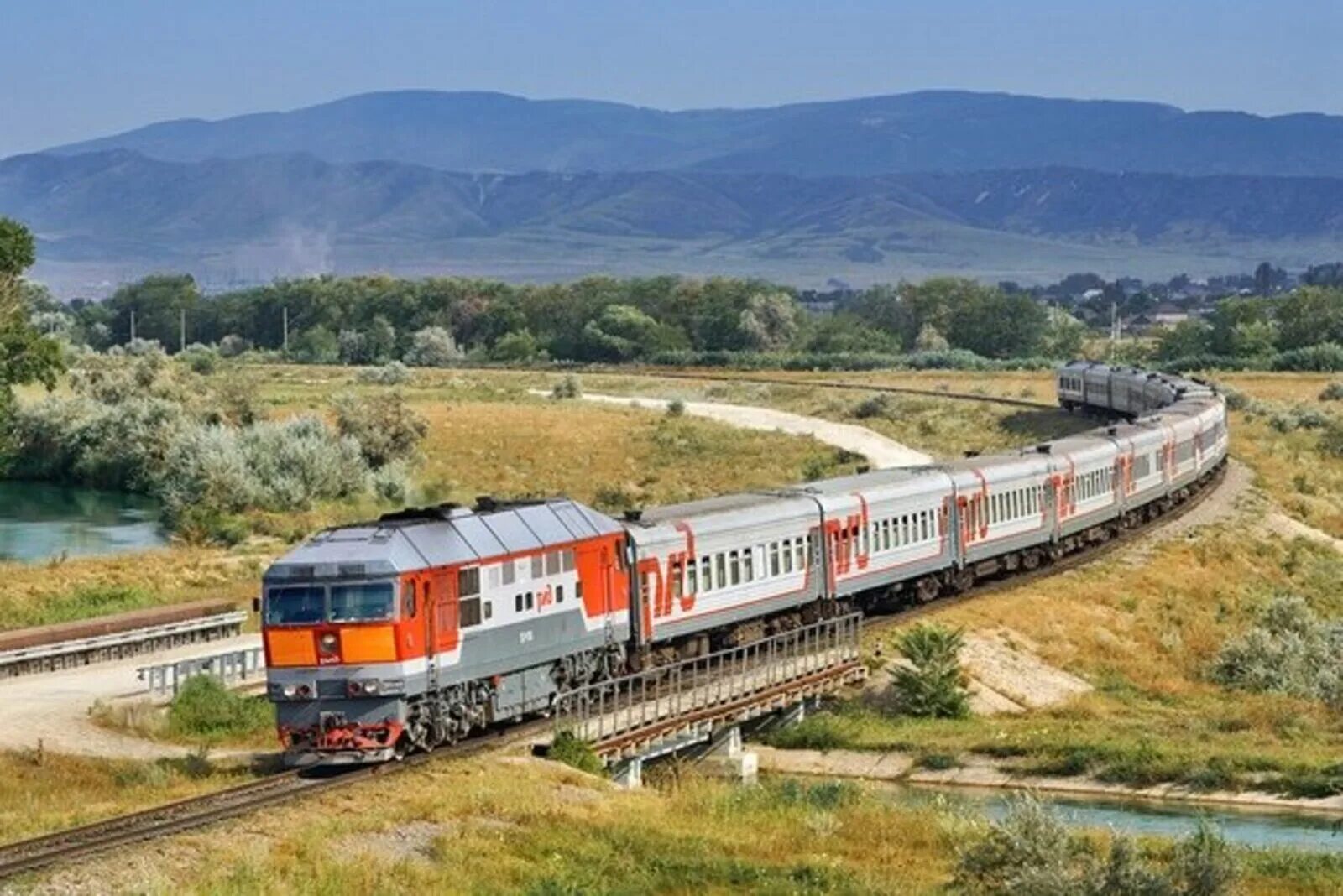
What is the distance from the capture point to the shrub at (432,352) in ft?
619

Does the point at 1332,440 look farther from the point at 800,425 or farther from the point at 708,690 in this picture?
the point at 708,690

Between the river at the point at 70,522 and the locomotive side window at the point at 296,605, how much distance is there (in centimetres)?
4407

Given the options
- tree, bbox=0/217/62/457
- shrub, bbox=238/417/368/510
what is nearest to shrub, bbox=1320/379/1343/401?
shrub, bbox=238/417/368/510

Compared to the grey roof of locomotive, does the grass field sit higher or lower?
lower

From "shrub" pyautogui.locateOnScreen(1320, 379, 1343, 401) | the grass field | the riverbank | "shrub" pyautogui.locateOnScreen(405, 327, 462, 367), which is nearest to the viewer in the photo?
the grass field

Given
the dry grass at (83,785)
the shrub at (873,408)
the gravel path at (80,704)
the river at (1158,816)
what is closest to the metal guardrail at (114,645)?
the gravel path at (80,704)

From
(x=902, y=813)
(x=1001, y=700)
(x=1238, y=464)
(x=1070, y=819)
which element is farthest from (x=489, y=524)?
(x=1238, y=464)

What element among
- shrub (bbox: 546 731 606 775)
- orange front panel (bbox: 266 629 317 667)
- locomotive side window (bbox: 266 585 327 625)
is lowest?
shrub (bbox: 546 731 606 775)

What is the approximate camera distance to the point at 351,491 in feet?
290

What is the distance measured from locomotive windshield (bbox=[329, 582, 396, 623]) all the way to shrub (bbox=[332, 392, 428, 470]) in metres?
61.6

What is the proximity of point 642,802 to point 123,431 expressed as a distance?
72598mm

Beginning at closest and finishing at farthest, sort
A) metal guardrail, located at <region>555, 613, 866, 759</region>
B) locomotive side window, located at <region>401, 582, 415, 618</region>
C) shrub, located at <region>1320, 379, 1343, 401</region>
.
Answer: locomotive side window, located at <region>401, 582, 415, 618</region> → metal guardrail, located at <region>555, 613, 866, 759</region> → shrub, located at <region>1320, 379, 1343, 401</region>

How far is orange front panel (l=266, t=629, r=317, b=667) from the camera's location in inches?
1339

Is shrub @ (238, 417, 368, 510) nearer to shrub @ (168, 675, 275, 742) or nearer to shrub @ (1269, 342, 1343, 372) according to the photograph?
shrub @ (168, 675, 275, 742)
